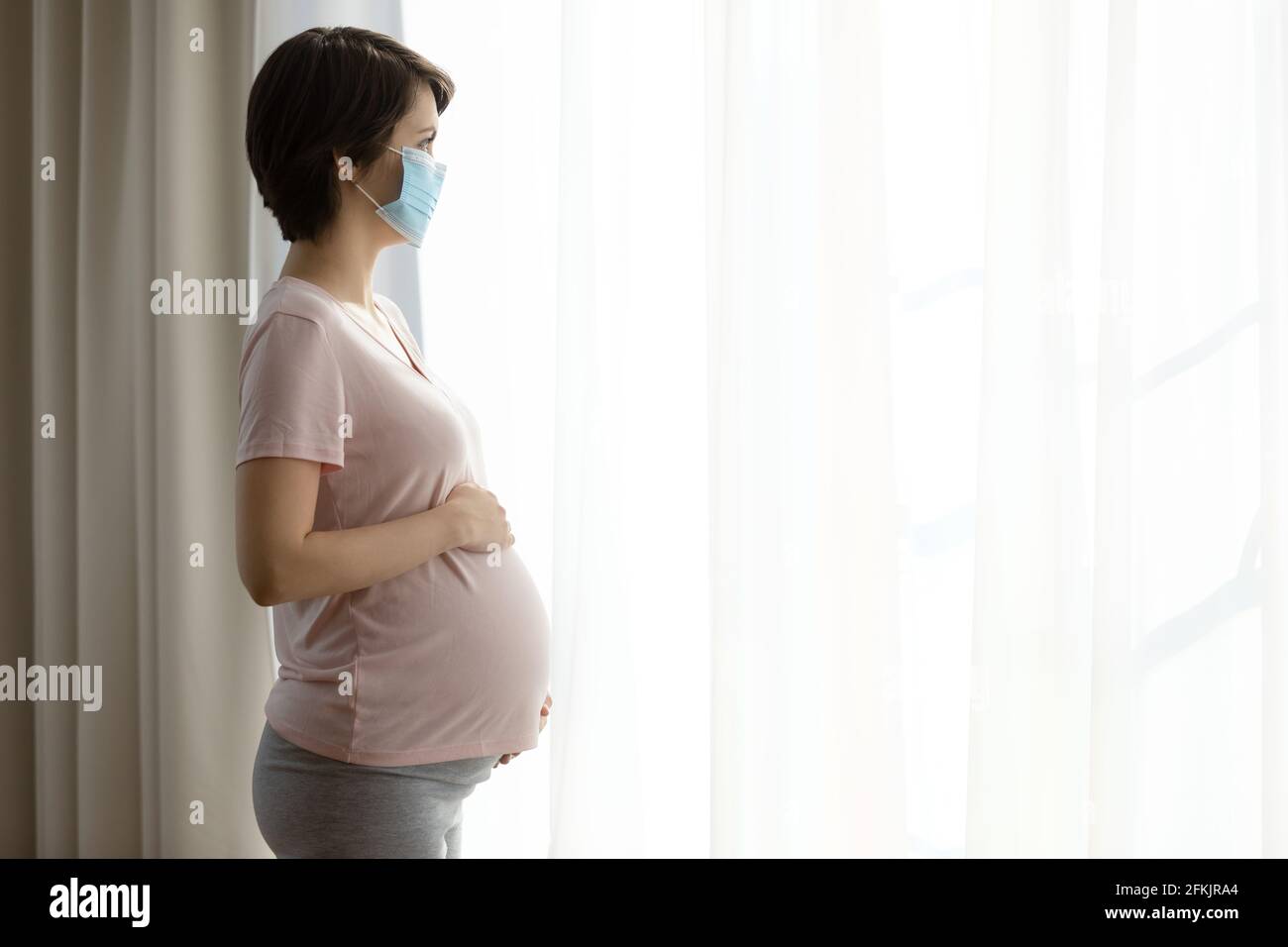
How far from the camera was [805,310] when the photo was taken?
1.34 meters

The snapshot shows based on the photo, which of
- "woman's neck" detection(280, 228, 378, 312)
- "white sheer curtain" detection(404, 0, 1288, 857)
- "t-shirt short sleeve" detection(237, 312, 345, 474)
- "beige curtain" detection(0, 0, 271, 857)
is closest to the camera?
"t-shirt short sleeve" detection(237, 312, 345, 474)

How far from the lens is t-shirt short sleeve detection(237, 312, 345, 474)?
0.80 m

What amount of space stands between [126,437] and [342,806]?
1055 millimetres

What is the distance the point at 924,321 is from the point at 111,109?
141 centimetres

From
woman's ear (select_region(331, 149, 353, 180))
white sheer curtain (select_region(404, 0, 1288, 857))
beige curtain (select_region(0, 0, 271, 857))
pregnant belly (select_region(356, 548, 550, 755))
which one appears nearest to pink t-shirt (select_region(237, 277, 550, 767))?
pregnant belly (select_region(356, 548, 550, 755))

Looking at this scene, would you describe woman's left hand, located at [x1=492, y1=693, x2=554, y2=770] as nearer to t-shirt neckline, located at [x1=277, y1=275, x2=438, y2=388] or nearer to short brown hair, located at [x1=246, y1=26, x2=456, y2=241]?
t-shirt neckline, located at [x1=277, y1=275, x2=438, y2=388]

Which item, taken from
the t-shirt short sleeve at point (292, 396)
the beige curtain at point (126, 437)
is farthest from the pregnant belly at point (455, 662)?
the beige curtain at point (126, 437)

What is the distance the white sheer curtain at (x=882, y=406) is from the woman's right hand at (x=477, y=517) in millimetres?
454

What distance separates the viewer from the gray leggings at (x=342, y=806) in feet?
2.76

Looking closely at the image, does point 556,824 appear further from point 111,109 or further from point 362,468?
point 111,109

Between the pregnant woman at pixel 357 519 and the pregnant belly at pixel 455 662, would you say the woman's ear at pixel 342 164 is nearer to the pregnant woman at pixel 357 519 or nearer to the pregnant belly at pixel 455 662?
the pregnant woman at pixel 357 519

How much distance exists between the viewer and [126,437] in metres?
1.62

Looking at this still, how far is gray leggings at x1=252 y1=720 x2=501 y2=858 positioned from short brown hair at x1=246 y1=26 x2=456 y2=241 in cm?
50
